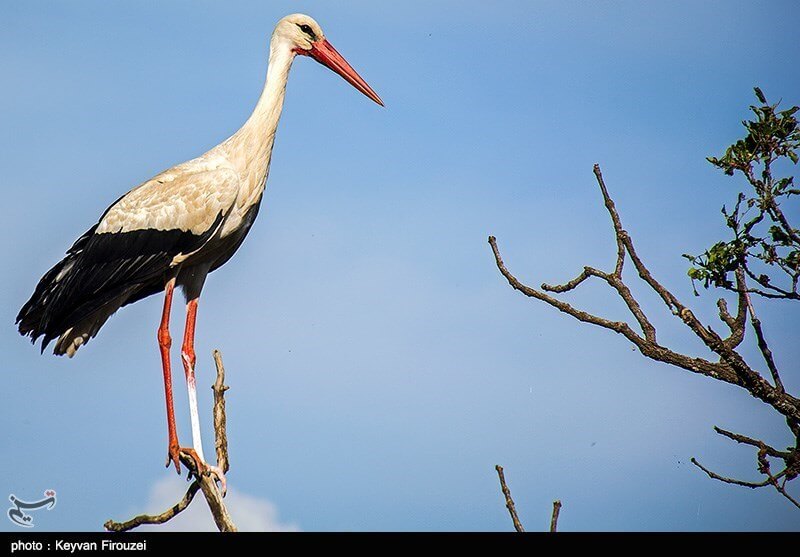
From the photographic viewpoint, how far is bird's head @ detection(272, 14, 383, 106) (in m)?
8.57

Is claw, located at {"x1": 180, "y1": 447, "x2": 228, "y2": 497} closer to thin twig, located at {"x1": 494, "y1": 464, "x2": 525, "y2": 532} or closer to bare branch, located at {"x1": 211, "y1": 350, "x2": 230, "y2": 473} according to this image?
bare branch, located at {"x1": 211, "y1": 350, "x2": 230, "y2": 473}

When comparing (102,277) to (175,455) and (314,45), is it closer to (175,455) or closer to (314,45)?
(175,455)

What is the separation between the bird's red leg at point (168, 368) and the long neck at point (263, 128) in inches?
42.1

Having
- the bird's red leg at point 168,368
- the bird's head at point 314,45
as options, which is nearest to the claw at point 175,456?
the bird's red leg at point 168,368

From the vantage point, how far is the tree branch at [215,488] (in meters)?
6.02

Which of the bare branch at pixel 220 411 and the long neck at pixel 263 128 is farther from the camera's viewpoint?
the long neck at pixel 263 128

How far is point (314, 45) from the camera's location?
869cm

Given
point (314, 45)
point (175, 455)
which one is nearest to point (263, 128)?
point (314, 45)

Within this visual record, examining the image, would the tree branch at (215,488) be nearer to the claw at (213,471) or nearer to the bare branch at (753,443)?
the claw at (213,471)

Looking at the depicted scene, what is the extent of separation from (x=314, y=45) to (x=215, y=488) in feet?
13.5

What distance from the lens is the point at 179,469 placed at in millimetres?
7258

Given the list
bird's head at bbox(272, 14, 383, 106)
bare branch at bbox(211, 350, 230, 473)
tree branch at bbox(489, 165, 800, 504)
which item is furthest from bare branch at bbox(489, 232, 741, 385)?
bird's head at bbox(272, 14, 383, 106)
